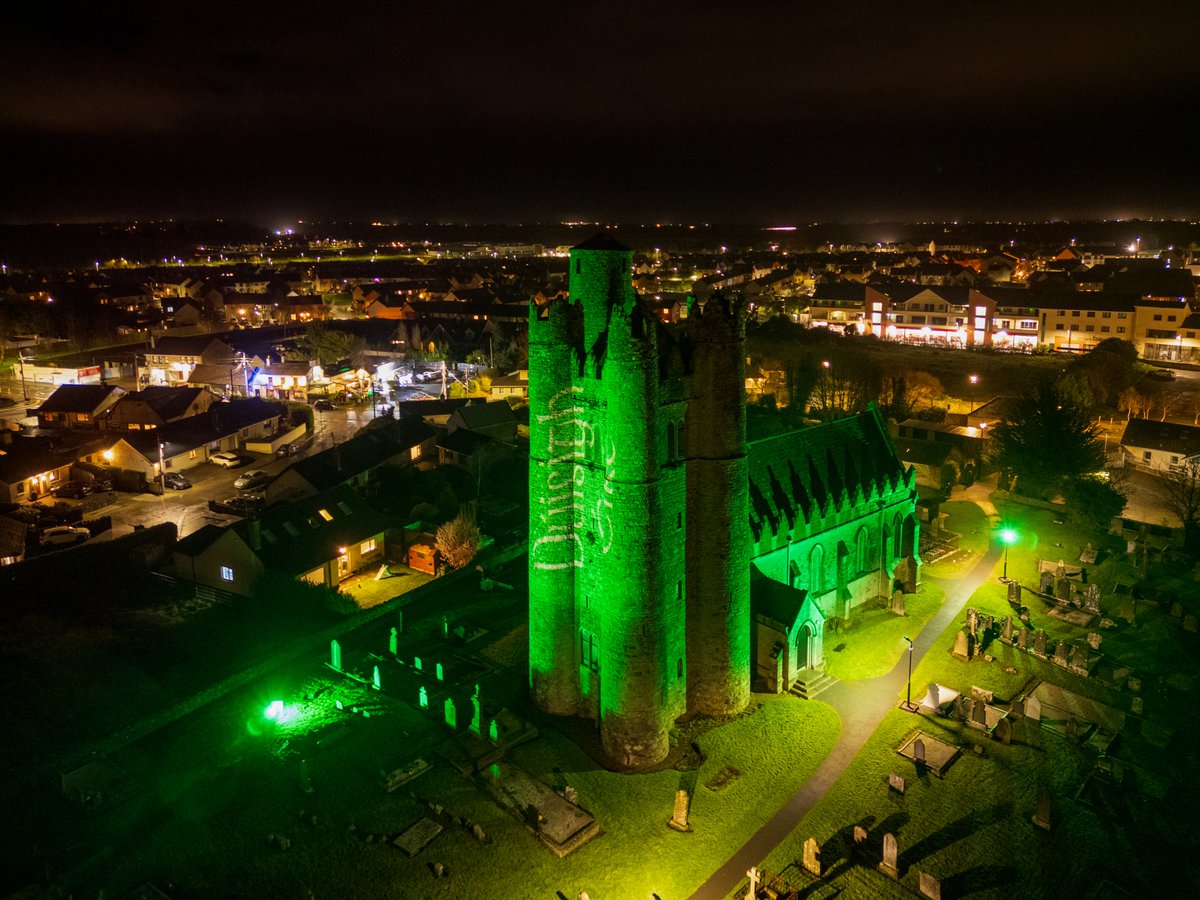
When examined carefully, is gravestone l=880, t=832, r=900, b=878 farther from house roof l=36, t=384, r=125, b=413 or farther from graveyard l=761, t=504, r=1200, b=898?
house roof l=36, t=384, r=125, b=413

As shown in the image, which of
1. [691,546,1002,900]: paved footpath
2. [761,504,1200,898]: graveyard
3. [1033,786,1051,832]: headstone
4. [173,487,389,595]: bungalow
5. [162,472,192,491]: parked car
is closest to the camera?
[761,504,1200,898]: graveyard

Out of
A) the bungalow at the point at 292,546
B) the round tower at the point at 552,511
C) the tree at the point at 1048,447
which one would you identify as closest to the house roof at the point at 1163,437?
the tree at the point at 1048,447

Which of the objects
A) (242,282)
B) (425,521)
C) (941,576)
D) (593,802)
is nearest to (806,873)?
(593,802)

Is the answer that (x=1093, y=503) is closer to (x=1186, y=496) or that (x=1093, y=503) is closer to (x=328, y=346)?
(x=1186, y=496)

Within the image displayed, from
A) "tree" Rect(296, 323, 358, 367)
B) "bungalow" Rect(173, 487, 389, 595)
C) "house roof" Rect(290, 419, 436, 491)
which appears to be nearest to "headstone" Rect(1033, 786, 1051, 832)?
"bungalow" Rect(173, 487, 389, 595)

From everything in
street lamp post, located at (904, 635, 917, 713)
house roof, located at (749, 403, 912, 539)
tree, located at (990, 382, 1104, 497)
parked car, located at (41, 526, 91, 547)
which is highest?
house roof, located at (749, 403, 912, 539)
